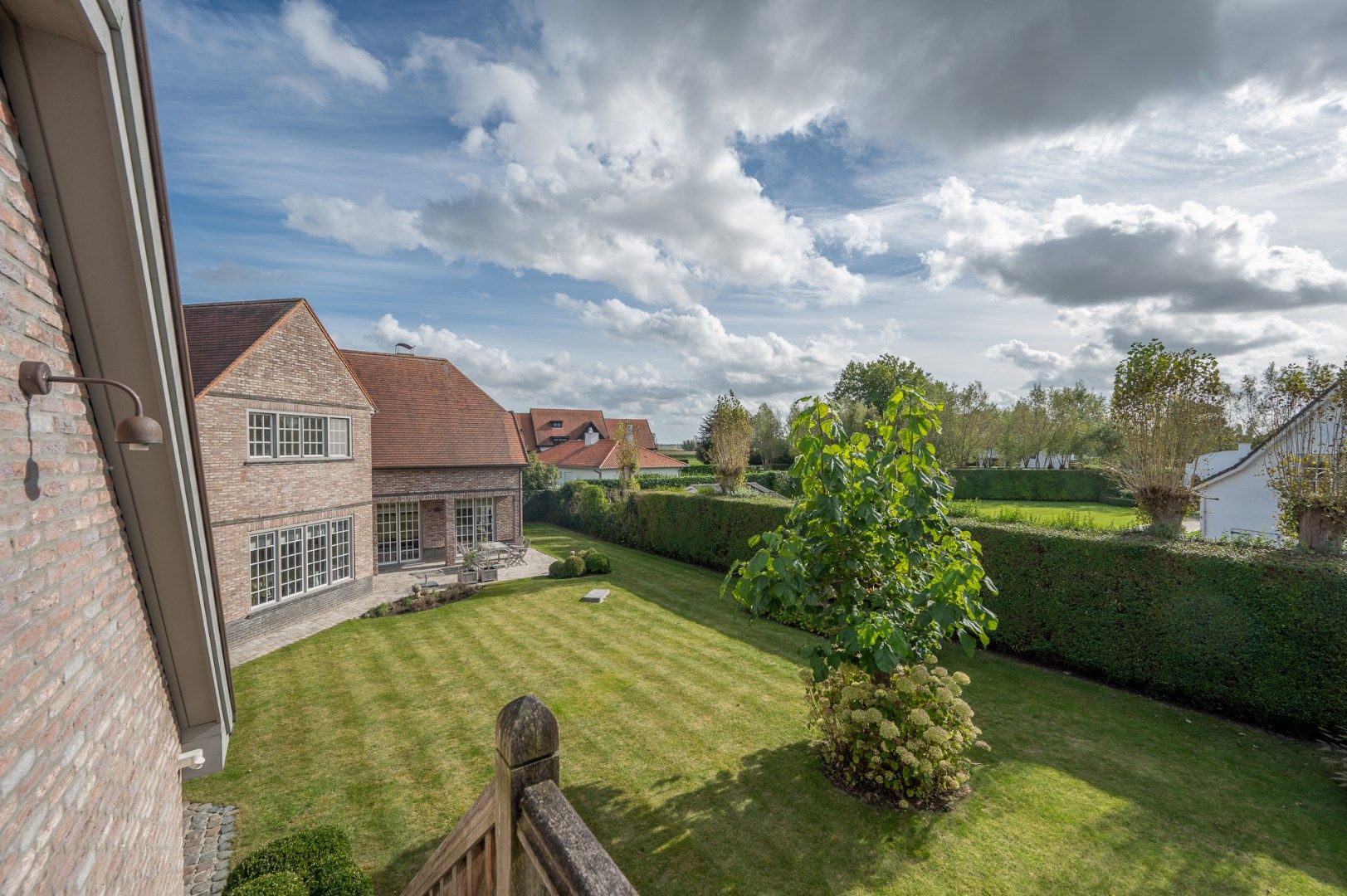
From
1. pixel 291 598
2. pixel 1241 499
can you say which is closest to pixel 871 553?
pixel 291 598

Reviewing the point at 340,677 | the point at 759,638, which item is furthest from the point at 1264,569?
the point at 340,677

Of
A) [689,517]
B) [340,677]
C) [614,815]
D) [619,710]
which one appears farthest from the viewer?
[689,517]

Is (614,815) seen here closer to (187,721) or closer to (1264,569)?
(187,721)

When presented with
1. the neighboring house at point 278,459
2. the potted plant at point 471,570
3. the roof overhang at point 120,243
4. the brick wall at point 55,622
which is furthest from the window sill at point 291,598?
the brick wall at point 55,622

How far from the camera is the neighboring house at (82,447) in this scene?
1.95 meters

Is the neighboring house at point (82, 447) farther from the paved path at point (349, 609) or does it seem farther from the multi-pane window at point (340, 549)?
the multi-pane window at point (340, 549)

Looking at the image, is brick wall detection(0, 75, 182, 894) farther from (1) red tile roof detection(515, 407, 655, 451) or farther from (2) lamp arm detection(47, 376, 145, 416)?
(1) red tile roof detection(515, 407, 655, 451)

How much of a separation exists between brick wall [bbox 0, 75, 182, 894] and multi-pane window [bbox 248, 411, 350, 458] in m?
13.5

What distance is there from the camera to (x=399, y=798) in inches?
283

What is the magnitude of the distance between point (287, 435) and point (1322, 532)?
72.5 feet

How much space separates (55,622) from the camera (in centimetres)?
221

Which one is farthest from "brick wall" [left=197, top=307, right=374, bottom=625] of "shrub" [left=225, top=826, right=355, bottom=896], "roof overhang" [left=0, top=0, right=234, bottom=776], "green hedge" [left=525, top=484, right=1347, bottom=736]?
"green hedge" [left=525, top=484, right=1347, bottom=736]

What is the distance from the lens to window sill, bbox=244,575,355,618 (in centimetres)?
1380

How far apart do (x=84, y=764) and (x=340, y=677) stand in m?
10.1
